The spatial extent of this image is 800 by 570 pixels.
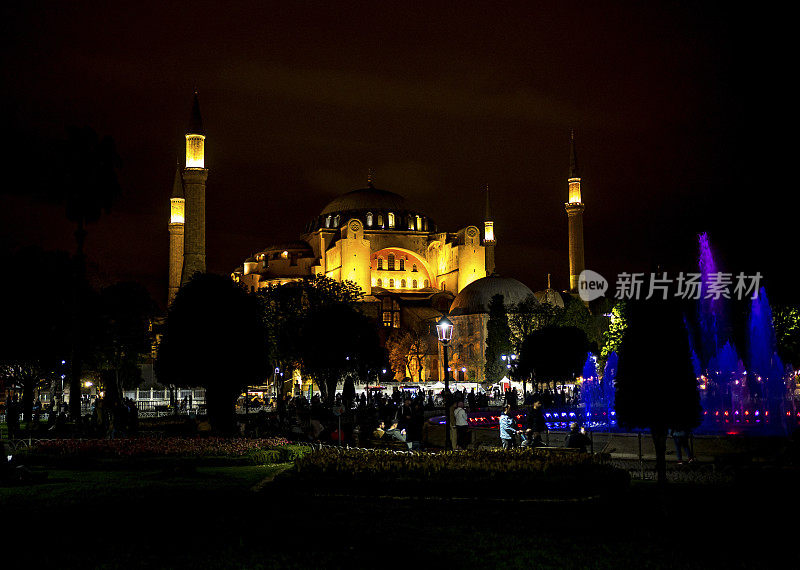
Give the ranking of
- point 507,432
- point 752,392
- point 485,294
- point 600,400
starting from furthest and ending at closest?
point 485,294 < point 600,400 < point 752,392 < point 507,432

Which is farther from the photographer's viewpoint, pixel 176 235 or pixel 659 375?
pixel 176 235

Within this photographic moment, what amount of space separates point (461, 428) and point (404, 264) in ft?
236

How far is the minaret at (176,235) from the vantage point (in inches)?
2591

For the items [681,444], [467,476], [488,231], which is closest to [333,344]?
[681,444]

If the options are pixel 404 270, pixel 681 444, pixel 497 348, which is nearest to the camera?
pixel 681 444

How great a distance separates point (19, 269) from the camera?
35094 millimetres

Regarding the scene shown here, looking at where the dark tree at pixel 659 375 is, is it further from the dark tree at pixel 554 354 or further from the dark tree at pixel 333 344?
the dark tree at pixel 554 354

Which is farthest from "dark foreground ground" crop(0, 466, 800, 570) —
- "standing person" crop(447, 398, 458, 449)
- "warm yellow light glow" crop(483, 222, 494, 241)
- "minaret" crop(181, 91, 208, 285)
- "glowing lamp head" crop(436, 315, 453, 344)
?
"warm yellow light glow" crop(483, 222, 494, 241)

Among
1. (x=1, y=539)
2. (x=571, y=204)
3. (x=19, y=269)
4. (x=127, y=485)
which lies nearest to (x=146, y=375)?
(x=19, y=269)

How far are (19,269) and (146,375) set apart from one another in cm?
1845

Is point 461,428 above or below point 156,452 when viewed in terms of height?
above

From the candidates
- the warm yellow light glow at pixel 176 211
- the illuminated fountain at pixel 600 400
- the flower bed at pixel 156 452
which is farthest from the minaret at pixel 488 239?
the flower bed at pixel 156 452

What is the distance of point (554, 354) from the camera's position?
39.5m

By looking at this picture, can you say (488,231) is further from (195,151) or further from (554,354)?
(554,354)
